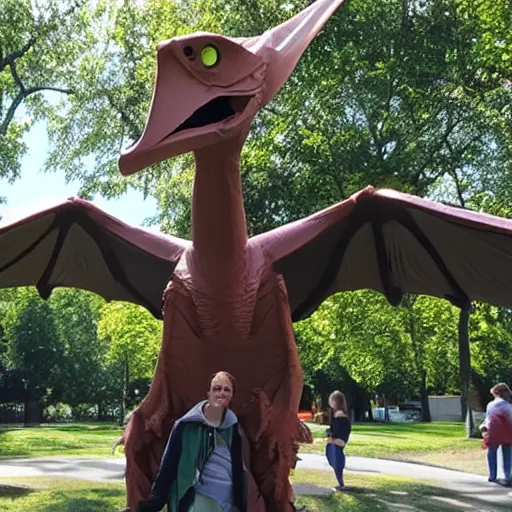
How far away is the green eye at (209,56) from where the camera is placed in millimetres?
2887

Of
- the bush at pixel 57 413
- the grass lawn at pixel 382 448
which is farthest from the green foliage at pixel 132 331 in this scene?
the bush at pixel 57 413

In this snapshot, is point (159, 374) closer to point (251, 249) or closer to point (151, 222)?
point (251, 249)

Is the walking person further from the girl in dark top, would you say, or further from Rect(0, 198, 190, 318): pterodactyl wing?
Rect(0, 198, 190, 318): pterodactyl wing

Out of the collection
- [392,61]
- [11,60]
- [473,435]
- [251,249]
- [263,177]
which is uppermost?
[11,60]

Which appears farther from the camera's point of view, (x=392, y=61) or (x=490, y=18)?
(x=392, y=61)

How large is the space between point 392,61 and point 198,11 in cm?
556

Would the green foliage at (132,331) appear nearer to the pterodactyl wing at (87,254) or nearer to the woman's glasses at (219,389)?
the pterodactyl wing at (87,254)

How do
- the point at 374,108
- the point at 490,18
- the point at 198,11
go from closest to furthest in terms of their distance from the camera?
the point at 490,18 < the point at 374,108 < the point at 198,11

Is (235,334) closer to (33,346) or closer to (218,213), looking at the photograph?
(218,213)

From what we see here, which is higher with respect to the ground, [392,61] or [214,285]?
[392,61]

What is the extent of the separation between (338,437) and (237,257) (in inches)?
210

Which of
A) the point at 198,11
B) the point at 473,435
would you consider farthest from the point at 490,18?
the point at 473,435

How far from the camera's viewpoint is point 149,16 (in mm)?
17281

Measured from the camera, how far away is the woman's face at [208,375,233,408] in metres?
3.04
